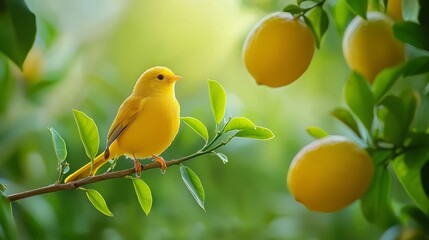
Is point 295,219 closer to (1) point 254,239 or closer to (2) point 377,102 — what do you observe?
(1) point 254,239

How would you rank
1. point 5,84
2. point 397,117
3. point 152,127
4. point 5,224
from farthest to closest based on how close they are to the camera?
point 5,84 → point 397,117 → point 152,127 → point 5,224

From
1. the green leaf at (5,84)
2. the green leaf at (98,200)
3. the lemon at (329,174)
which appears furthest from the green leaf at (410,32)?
the green leaf at (5,84)

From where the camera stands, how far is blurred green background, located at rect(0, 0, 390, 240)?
1023 mm

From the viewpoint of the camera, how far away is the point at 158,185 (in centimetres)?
108

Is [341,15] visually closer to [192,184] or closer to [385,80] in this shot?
[385,80]

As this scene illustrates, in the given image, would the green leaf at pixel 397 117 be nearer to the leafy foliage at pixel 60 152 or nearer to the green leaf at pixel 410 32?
the green leaf at pixel 410 32

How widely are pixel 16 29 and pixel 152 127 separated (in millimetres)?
149

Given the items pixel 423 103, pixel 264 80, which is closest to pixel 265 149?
pixel 423 103

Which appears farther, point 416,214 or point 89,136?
point 416,214

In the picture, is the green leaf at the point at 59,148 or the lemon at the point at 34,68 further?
the lemon at the point at 34,68

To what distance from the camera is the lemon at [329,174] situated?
625 mm

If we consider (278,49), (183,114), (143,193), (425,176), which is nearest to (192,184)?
(143,193)

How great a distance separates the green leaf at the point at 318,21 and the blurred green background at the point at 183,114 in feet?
1.05

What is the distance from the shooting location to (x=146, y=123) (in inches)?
23.0
